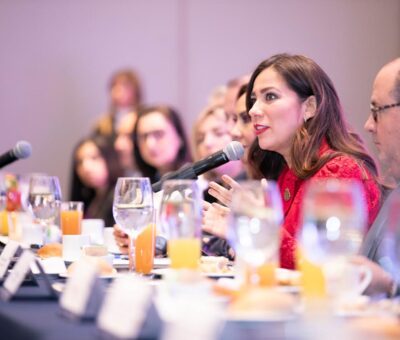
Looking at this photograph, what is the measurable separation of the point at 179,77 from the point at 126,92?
0.49 m

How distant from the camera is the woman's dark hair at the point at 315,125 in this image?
2924 millimetres

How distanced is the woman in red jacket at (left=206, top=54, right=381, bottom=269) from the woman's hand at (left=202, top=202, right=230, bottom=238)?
59cm

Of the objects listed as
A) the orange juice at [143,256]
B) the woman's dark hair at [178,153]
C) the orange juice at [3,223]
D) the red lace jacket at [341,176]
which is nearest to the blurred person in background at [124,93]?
the woman's dark hair at [178,153]

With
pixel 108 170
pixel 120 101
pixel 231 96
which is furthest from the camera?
pixel 120 101

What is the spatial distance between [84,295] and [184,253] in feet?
0.81

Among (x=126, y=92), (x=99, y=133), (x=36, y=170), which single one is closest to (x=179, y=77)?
(x=126, y=92)

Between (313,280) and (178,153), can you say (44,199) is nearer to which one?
(313,280)

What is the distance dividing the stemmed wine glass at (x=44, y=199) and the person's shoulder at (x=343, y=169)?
84 cm

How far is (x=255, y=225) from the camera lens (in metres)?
1.52

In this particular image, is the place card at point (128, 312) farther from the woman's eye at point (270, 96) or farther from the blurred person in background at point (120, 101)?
the blurred person in background at point (120, 101)

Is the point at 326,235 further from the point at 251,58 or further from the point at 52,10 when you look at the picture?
the point at 52,10

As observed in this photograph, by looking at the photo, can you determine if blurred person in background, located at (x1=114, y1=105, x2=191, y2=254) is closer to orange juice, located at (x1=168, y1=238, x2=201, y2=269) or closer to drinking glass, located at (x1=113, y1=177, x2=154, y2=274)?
drinking glass, located at (x1=113, y1=177, x2=154, y2=274)

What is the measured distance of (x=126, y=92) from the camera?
764 cm

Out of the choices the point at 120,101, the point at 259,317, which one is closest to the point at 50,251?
the point at 259,317
